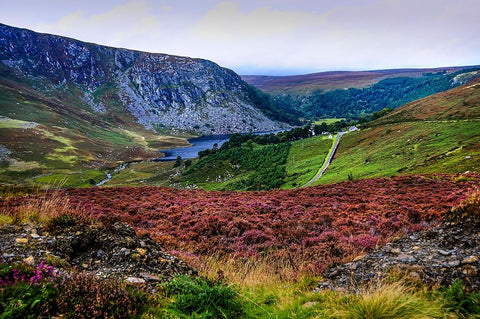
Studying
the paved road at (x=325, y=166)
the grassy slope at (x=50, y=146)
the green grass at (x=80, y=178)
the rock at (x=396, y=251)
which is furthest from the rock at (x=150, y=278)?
the green grass at (x=80, y=178)

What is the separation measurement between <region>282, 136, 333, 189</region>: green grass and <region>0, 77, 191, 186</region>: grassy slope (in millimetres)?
73932

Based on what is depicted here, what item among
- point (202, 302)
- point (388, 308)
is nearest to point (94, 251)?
point (202, 302)

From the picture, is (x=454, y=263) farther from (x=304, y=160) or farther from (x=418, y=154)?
(x=304, y=160)

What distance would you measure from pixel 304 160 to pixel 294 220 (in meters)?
78.0

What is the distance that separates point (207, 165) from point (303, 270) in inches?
4536

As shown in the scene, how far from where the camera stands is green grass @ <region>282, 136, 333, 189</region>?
228ft

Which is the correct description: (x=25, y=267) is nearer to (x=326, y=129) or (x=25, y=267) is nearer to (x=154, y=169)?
(x=154, y=169)

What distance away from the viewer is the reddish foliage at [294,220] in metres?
10.3

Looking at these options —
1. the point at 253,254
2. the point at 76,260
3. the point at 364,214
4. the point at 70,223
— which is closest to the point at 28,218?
the point at 70,223

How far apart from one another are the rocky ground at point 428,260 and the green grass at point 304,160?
183 feet

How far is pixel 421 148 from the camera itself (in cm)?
5747

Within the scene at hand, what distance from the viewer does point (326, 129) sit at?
14750cm

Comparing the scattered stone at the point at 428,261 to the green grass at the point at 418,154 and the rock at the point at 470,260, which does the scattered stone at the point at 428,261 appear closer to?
the rock at the point at 470,260

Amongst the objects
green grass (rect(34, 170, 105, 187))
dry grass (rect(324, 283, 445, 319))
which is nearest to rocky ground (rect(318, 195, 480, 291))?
dry grass (rect(324, 283, 445, 319))
